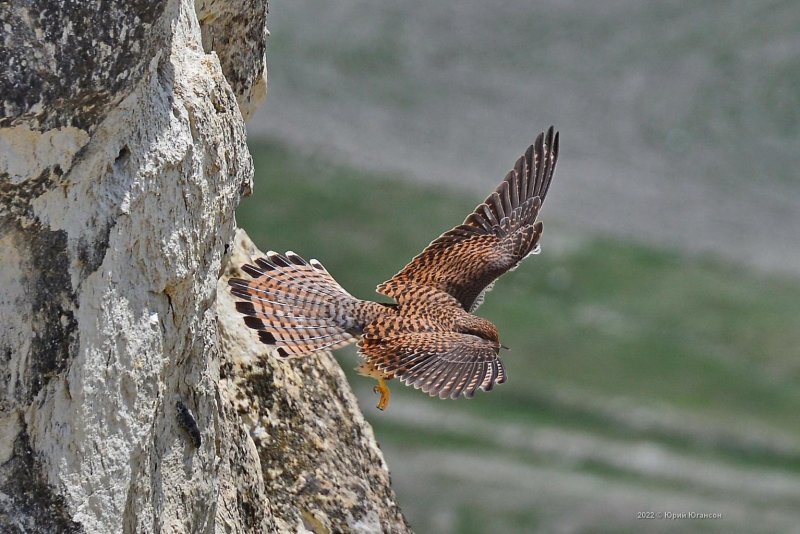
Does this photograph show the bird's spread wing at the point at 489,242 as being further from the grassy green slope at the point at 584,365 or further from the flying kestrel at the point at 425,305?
the grassy green slope at the point at 584,365

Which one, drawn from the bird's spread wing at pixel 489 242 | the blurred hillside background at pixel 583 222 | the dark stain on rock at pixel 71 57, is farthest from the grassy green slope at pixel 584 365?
the dark stain on rock at pixel 71 57

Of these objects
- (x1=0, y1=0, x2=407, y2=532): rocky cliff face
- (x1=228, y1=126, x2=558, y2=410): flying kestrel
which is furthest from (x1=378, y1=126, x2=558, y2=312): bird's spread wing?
(x1=0, y1=0, x2=407, y2=532): rocky cliff face

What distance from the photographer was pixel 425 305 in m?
8.07

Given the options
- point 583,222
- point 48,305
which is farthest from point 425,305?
point 583,222

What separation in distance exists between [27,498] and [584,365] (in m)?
26.0

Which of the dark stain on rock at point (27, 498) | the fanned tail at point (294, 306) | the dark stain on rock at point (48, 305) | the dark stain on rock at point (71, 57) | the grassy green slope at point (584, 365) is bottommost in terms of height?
the dark stain on rock at point (27, 498)

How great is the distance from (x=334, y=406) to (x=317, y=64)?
108ft

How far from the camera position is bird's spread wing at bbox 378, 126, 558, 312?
845 cm

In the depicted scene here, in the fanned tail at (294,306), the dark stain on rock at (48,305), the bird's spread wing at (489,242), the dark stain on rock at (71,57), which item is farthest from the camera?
the bird's spread wing at (489,242)

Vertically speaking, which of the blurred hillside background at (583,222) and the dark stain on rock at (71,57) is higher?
the blurred hillside background at (583,222)

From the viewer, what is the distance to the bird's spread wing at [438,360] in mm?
6992

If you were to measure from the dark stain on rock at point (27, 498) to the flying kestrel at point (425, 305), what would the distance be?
8.01 feet

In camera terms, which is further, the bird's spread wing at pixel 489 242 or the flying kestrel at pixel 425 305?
the bird's spread wing at pixel 489 242

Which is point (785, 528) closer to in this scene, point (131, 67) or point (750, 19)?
point (750, 19)
